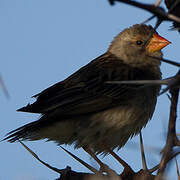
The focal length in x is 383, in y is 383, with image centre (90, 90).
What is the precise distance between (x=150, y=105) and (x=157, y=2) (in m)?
2.87

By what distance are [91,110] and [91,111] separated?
13mm

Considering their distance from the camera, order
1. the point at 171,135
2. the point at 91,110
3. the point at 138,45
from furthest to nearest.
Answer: the point at 138,45, the point at 91,110, the point at 171,135

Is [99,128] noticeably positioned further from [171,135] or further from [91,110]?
[171,135]

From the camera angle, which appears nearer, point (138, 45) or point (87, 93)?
point (87, 93)

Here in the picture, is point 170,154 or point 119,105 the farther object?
point 119,105

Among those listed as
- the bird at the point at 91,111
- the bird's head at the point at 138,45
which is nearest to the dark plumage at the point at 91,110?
the bird at the point at 91,111

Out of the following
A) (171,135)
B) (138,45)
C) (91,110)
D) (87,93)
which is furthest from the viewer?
(138,45)

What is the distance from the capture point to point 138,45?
5375mm

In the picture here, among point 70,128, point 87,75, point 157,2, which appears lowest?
point 157,2

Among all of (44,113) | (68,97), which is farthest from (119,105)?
(44,113)

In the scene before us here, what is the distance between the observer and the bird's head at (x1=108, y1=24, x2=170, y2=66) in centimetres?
485

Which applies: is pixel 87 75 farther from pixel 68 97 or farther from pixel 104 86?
pixel 68 97

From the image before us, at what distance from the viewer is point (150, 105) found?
167 inches

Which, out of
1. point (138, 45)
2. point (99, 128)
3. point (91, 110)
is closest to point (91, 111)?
point (91, 110)
